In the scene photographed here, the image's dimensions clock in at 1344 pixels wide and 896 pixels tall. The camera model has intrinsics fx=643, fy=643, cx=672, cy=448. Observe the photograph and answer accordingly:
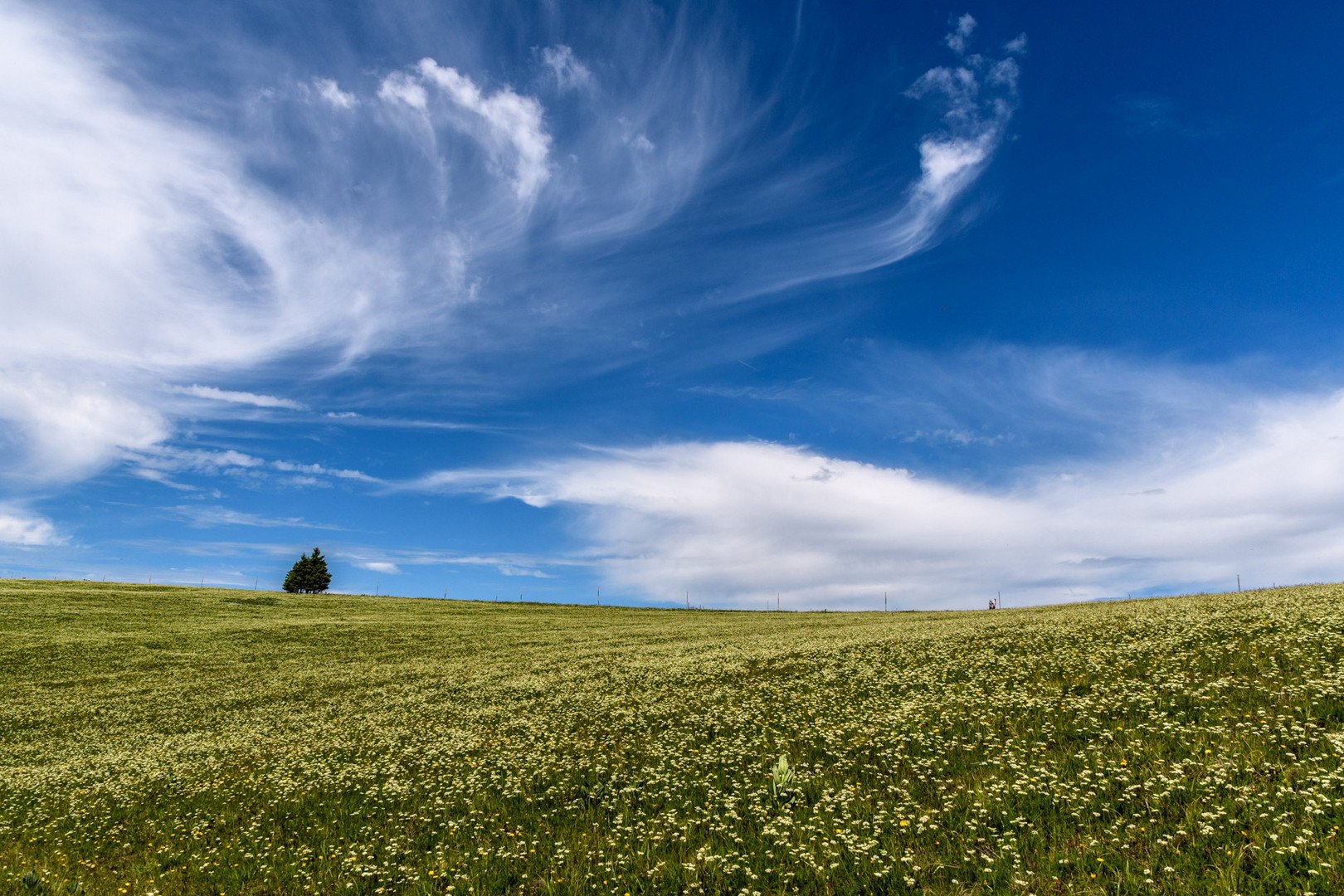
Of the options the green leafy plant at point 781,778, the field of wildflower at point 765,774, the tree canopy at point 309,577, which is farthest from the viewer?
the tree canopy at point 309,577

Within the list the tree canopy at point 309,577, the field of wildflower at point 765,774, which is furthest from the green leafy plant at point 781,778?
the tree canopy at point 309,577

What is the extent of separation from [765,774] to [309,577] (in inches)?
4801

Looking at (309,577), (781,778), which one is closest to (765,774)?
(781,778)

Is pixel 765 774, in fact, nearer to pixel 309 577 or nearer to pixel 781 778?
pixel 781 778

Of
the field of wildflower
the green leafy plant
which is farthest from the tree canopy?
the green leafy plant

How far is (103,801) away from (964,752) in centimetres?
2427

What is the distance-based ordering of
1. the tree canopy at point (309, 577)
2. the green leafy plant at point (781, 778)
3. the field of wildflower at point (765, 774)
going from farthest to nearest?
the tree canopy at point (309, 577)
the green leafy plant at point (781, 778)
the field of wildflower at point (765, 774)

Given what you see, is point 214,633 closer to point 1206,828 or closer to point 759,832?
point 759,832

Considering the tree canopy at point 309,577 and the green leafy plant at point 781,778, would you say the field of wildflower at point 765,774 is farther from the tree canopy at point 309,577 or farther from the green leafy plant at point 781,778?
the tree canopy at point 309,577

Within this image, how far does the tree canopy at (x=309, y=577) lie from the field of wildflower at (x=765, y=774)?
87.0m

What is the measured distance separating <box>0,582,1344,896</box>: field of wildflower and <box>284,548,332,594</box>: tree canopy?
285ft

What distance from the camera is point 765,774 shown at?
49.7 ft

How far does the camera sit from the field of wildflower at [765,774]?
10.2m

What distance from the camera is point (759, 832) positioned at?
40.3 ft
